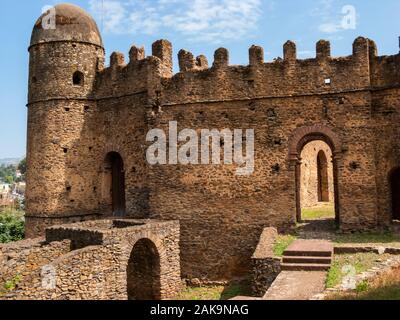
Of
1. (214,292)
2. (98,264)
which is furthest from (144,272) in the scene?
(98,264)

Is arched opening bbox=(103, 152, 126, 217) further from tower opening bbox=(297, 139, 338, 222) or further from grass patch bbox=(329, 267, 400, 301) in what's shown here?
grass patch bbox=(329, 267, 400, 301)

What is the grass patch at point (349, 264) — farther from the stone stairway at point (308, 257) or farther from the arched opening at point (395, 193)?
the arched opening at point (395, 193)

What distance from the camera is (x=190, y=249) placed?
Result: 55.5 ft

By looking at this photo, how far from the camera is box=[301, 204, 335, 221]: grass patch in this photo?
710 inches

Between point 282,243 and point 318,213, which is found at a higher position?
point 318,213

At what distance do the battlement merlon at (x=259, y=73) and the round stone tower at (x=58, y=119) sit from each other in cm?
197

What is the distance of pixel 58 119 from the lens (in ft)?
61.8

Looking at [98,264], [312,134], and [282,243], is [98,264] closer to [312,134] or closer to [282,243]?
[282,243]

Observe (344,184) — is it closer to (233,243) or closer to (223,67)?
(233,243)

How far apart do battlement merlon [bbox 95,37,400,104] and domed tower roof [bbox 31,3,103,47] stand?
6.94 feet

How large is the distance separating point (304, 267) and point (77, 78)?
43.6 ft

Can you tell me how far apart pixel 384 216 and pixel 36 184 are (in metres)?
13.9

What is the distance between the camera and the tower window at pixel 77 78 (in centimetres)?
1938

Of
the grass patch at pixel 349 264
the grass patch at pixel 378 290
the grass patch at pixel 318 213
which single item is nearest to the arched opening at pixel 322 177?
the grass patch at pixel 318 213
